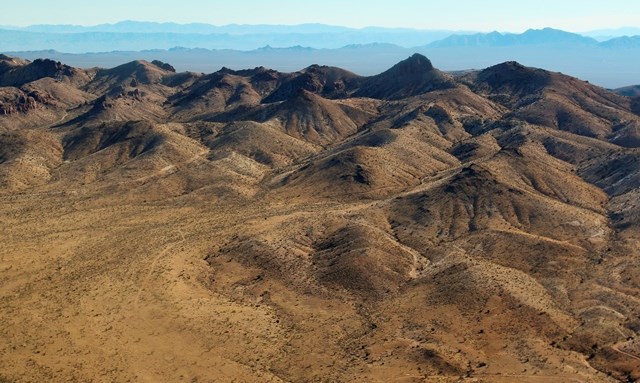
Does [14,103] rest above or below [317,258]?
above

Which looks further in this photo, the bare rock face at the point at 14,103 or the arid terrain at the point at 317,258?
the bare rock face at the point at 14,103

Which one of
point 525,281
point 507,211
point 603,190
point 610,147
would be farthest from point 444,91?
point 525,281

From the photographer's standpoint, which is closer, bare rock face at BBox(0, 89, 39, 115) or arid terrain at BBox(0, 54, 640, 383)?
arid terrain at BBox(0, 54, 640, 383)

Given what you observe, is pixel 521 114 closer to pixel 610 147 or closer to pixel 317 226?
pixel 610 147

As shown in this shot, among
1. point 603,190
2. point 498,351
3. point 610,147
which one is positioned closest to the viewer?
point 498,351

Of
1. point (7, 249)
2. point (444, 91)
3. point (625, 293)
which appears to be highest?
point (444, 91)

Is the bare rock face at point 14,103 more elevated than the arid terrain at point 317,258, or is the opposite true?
the bare rock face at point 14,103

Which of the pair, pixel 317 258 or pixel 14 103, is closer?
pixel 317 258

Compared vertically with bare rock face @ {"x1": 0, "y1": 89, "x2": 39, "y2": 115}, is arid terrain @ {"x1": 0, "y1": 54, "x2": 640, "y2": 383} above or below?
below
